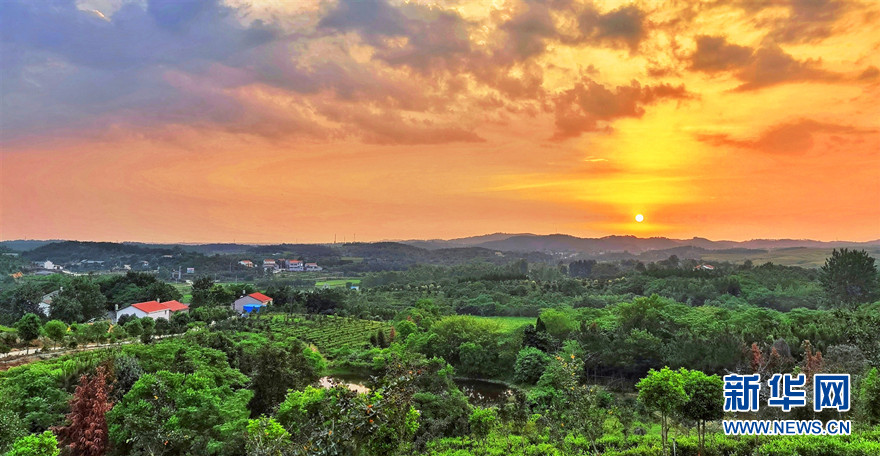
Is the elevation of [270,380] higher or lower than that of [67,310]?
higher

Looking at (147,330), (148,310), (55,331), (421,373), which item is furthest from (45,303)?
(421,373)

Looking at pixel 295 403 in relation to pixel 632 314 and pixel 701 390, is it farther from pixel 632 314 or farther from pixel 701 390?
pixel 632 314

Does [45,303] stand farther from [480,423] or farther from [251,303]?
[480,423]

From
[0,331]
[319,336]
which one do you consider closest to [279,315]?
[319,336]

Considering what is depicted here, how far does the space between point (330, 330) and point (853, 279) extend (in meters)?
51.3

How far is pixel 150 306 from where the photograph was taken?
4034 centimetres

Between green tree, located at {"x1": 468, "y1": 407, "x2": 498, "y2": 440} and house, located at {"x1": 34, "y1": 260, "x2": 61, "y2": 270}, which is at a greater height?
green tree, located at {"x1": 468, "y1": 407, "x2": 498, "y2": 440}

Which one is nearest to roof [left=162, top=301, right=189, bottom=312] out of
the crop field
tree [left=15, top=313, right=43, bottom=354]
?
the crop field

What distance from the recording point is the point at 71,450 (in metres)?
11.8

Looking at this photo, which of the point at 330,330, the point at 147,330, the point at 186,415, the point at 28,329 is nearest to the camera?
the point at 186,415

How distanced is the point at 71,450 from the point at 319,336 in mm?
25370

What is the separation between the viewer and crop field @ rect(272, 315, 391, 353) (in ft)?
117

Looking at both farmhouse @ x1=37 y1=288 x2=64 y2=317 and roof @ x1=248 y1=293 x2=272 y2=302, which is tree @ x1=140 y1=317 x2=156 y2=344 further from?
roof @ x1=248 y1=293 x2=272 y2=302

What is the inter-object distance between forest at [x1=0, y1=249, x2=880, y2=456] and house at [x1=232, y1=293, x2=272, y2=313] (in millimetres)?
1296
